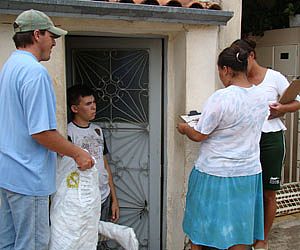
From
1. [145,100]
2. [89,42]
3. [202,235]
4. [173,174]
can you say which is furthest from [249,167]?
[89,42]

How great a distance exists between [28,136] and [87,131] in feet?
3.13

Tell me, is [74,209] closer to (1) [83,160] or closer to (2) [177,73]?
(1) [83,160]

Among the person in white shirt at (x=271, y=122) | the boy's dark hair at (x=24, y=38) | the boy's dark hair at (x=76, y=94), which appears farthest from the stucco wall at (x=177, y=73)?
the boy's dark hair at (x=24, y=38)

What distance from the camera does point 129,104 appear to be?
3.82 m

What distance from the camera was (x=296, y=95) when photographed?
11.0 ft

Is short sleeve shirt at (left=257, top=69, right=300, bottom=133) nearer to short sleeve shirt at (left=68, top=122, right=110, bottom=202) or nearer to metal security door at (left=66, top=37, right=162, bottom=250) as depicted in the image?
metal security door at (left=66, top=37, right=162, bottom=250)

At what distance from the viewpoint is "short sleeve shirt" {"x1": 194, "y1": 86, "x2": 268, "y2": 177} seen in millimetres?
2828

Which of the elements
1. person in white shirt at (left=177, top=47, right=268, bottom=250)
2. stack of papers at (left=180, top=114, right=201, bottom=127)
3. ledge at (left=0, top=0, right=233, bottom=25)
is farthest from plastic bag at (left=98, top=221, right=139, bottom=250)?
ledge at (left=0, top=0, right=233, bottom=25)

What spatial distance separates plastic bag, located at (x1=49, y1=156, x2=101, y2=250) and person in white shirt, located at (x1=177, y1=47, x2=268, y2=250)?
0.80 m

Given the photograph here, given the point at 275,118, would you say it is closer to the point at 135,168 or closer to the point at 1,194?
the point at 135,168

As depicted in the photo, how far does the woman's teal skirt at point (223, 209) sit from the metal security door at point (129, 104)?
34.5 inches

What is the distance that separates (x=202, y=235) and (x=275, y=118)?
3.67 feet

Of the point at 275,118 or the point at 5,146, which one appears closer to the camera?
the point at 5,146

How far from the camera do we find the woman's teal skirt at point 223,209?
2980 mm
